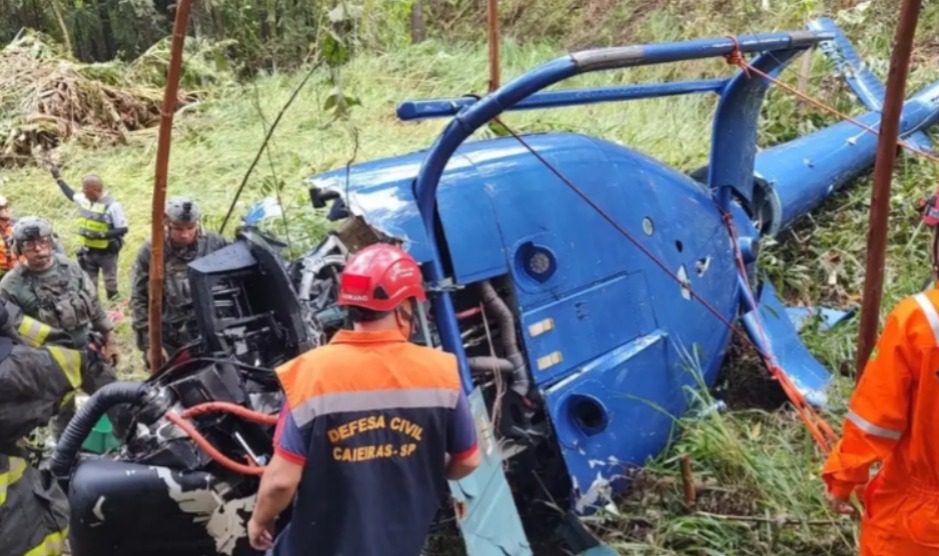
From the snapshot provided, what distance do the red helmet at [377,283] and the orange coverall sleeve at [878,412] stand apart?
1.16 metres

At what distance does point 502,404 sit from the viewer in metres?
3.59

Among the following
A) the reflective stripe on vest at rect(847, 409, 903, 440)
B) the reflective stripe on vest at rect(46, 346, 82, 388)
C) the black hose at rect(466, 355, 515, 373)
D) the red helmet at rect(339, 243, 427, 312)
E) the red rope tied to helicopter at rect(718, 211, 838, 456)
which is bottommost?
the red rope tied to helicopter at rect(718, 211, 838, 456)

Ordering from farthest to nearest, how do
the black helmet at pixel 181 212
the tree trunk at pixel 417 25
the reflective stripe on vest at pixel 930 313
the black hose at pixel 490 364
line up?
the tree trunk at pixel 417 25 < the black helmet at pixel 181 212 < the black hose at pixel 490 364 < the reflective stripe on vest at pixel 930 313

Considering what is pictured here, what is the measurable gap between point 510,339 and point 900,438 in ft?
5.19

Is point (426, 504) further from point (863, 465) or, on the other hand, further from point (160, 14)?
point (160, 14)

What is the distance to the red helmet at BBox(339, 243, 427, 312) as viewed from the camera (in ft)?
7.44

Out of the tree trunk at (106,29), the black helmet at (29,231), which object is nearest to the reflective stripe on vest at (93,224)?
the black helmet at (29,231)

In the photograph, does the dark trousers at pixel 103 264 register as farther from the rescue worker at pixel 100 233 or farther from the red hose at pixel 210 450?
the red hose at pixel 210 450

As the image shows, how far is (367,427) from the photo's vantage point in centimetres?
225

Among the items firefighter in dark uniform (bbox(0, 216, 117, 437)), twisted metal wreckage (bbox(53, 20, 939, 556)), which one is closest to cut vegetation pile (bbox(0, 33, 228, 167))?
firefighter in dark uniform (bbox(0, 216, 117, 437))

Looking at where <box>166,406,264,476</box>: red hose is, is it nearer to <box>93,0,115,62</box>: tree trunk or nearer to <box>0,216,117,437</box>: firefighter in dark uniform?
<box>0,216,117,437</box>: firefighter in dark uniform

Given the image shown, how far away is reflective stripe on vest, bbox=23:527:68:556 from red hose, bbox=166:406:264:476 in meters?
0.71

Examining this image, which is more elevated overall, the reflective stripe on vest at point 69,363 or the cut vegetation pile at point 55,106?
the cut vegetation pile at point 55,106

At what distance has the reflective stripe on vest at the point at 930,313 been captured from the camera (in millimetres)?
2098
